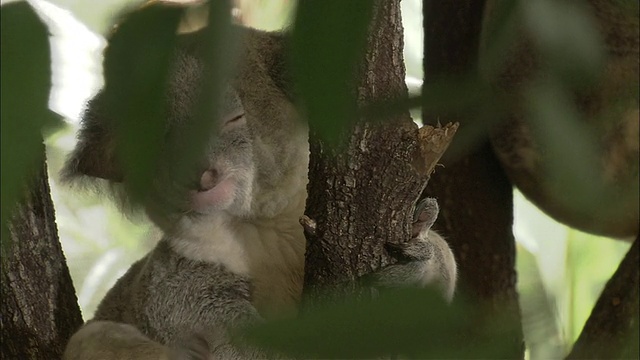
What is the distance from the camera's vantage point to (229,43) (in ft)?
1.53

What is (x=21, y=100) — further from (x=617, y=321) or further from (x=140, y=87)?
(x=617, y=321)

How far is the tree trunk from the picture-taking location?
1.05 m

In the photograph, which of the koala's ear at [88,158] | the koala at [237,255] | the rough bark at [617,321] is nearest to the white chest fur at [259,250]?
the koala at [237,255]

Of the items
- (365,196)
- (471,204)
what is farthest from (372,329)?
(471,204)

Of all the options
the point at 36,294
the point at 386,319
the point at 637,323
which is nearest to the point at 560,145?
the point at 637,323

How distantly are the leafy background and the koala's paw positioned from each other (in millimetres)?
227

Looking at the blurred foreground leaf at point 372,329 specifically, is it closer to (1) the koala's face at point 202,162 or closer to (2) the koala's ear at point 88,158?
(1) the koala's face at point 202,162

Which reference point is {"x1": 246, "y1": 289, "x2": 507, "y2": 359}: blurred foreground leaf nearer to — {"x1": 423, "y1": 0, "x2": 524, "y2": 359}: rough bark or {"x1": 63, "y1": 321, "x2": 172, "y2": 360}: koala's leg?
{"x1": 63, "y1": 321, "x2": 172, "y2": 360}: koala's leg

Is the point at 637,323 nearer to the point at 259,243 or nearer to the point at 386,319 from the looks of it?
the point at 386,319

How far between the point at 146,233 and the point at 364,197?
464mm

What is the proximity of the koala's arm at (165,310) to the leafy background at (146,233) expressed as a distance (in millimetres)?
92

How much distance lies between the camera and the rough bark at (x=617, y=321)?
0.56 metres

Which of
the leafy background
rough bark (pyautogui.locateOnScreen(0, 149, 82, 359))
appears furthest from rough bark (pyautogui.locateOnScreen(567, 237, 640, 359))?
rough bark (pyautogui.locateOnScreen(0, 149, 82, 359))

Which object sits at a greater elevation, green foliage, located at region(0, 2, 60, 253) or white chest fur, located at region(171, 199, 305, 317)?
green foliage, located at region(0, 2, 60, 253)
